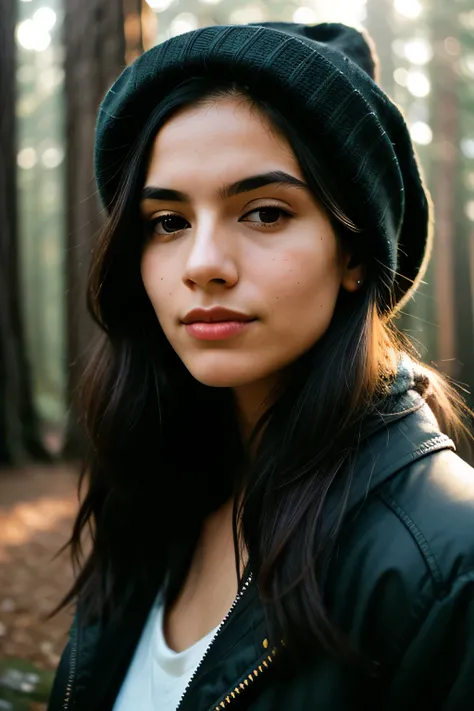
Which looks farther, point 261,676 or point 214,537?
point 214,537

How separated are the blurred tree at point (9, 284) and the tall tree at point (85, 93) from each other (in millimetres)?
1687

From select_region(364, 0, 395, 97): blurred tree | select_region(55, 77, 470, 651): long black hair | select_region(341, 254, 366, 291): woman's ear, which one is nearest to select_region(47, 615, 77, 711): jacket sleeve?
select_region(55, 77, 470, 651): long black hair

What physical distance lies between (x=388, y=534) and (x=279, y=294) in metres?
0.64

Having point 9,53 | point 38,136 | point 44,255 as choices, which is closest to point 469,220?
point 9,53

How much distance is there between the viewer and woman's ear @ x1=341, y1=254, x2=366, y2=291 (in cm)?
179

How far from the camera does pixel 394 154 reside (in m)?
1.80

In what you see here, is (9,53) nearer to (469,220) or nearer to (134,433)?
(134,433)

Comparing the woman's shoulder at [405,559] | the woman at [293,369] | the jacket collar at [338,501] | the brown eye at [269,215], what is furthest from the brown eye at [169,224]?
the woman's shoulder at [405,559]

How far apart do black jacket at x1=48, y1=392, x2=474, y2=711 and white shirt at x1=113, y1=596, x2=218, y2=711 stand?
165mm

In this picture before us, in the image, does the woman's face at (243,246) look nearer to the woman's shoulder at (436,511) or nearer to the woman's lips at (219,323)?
the woman's lips at (219,323)

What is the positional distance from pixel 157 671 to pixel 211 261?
1.24m

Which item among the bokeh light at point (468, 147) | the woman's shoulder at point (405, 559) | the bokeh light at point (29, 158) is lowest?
the woman's shoulder at point (405, 559)

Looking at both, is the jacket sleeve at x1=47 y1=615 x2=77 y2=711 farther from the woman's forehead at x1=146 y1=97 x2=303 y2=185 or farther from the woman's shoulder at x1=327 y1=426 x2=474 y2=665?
the woman's forehead at x1=146 y1=97 x2=303 y2=185

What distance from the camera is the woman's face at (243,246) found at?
1.62 m
